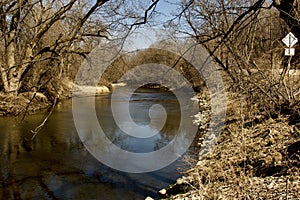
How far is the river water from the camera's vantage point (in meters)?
6.40

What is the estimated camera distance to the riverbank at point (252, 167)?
4.01 meters

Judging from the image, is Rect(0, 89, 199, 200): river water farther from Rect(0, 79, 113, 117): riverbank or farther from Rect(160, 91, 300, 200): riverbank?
Rect(0, 79, 113, 117): riverbank

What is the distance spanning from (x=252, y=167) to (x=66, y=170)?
4.51 m

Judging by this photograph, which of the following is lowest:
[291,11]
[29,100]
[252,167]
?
[252,167]

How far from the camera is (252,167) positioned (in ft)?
18.4

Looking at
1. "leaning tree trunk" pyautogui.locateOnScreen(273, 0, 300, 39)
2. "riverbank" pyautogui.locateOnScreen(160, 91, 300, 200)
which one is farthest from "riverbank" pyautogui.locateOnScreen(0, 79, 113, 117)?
"leaning tree trunk" pyautogui.locateOnScreen(273, 0, 300, 39)

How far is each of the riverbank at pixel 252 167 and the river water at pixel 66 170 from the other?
2.76ft

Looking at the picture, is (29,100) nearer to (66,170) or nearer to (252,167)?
(66,170)

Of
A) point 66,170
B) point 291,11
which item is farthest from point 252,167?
point 66,170

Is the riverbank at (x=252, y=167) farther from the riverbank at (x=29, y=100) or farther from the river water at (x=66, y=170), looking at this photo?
the riverbank at (x=29, y=100)

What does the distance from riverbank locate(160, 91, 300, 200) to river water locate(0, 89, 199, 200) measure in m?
0.84

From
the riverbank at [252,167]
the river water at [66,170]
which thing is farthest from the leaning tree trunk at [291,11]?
the river water at [66,170]

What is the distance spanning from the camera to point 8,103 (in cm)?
1537

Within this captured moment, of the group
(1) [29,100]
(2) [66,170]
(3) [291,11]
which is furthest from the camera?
(1) [29,100]
